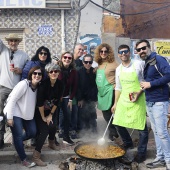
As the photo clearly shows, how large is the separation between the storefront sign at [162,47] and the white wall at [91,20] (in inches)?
86.0

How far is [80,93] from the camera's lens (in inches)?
224

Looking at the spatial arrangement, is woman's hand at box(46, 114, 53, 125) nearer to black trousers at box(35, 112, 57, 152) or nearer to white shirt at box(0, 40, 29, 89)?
black trousers at box(35, 112, 57, 152)

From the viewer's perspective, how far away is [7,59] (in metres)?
4.92

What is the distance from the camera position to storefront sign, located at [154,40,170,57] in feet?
31.5

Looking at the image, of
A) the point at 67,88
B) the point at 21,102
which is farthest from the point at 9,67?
the point at 67,88

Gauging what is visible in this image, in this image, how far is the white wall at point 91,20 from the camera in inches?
356

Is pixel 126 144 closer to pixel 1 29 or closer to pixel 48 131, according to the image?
pixel 48 131

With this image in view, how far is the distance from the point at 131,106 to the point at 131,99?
13cm

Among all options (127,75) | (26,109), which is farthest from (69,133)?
(127,75)

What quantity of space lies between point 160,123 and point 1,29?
662 centimetres

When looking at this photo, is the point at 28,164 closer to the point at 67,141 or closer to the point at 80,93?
the point at 67,141

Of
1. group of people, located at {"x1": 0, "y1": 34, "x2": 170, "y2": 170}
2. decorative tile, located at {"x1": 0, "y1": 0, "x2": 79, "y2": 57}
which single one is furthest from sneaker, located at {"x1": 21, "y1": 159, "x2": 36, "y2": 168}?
decorative tile, located at {"x1": 0, "y1": 0, "x2": 79, "y2": 57}

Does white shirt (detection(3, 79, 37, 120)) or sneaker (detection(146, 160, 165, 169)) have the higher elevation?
white shirt (detection(3, 79, 37, 120))

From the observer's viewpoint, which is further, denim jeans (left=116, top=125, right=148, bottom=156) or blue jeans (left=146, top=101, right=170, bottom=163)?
denim jeans (left=116, top=125, right=148, bottom=156)
